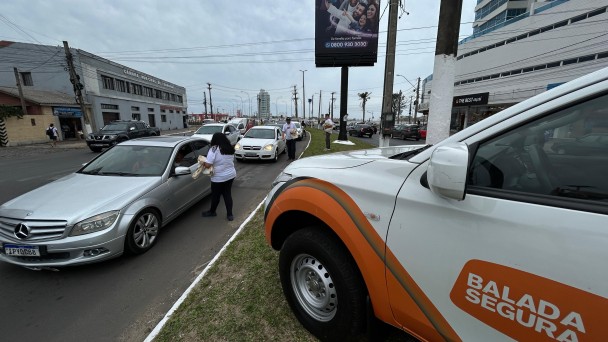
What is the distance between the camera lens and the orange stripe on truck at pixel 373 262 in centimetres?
143

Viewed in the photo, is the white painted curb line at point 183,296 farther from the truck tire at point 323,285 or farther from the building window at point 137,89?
the building window at point 137,89

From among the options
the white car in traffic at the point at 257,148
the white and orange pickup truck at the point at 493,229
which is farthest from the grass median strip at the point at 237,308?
the white car in traffic at the point at 257,148

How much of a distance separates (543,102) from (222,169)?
13.9 feet

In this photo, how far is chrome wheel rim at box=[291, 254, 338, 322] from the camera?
203 cm

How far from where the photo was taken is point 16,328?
7.72 feet

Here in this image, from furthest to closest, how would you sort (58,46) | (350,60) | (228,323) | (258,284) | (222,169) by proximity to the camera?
(58,46) → (350,60) → (222,169) → (258,284) → (228,323)

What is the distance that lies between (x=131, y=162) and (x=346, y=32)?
13.8 metres

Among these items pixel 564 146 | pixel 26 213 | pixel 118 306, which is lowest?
pixel 118 306

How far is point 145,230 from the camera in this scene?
3.62 meters

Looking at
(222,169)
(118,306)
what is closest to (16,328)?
(118,306)

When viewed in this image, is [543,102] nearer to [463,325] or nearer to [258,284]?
[463,325]

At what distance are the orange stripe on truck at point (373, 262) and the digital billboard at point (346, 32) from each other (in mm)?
14880

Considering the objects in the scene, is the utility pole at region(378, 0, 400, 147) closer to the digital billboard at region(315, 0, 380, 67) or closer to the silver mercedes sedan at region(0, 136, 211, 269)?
the silver mercedes sedan at region(0, 136, 211, 269)

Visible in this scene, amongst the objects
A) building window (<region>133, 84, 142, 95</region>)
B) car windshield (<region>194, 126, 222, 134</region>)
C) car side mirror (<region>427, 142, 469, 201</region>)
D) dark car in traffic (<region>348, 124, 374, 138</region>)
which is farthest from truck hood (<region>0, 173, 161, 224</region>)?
building window (<region>133, 84, 142, 95</region>)
